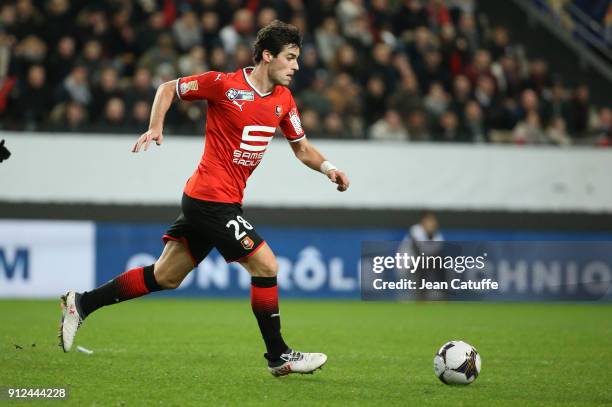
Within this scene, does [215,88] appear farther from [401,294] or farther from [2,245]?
[2,245]

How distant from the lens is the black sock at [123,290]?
7.78m

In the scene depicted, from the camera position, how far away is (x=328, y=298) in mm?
16875

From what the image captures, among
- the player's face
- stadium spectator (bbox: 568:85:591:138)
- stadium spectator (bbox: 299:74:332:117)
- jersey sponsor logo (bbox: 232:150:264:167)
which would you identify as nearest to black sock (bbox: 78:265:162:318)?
jersey sponsor logo (bbox: 232:150:264:167)

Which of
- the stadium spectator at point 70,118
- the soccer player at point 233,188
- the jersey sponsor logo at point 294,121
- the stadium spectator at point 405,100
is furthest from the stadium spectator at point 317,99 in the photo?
the soccer player at point 233,188

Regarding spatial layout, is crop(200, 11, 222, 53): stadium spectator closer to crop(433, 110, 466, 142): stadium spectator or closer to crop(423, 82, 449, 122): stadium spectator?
crop(423, 82, 449, 122): stadium spectator

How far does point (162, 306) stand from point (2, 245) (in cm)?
258

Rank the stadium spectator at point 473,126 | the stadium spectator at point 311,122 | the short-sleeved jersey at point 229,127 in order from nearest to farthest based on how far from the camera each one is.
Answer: the short-sleeved jersey at point 229,127
the stadium spectator at point 311,122
the stadium spectator at point 473,126

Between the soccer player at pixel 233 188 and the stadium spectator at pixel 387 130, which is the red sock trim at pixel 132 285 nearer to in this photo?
the soccer player at pixel 233 188

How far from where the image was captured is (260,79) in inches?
300

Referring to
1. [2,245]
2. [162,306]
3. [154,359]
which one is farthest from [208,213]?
[2,245]

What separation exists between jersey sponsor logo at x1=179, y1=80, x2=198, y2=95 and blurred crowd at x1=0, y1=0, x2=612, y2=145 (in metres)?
8.37

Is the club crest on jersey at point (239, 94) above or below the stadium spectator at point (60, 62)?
below

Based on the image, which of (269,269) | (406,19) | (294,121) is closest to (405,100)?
(406,19)

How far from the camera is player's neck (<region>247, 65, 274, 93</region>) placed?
761 cm
